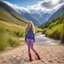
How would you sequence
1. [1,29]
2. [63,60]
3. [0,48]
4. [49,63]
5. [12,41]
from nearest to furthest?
[49,63], [63,60], [0,48], [1,29], [12,41]

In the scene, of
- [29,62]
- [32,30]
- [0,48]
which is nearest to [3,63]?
[29,62]

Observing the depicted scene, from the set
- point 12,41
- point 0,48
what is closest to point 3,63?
point 0,48

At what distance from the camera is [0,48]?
61.7 ft

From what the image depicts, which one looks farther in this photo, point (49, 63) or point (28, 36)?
point (28, 36)

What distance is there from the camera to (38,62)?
474 inches

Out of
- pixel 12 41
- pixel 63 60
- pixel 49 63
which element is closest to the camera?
pixel 49 63

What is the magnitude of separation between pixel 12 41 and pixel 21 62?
11.3 metres

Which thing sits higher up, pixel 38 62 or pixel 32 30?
pixel 32 30

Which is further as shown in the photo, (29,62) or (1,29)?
(1,29)

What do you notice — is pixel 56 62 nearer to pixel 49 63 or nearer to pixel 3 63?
pixel 49 63

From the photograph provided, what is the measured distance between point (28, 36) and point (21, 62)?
156 centimetres

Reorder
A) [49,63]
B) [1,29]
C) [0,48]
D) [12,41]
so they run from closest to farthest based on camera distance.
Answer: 1. [49,63]
2. [0,48]
3. [1,29]
4. [12,41]

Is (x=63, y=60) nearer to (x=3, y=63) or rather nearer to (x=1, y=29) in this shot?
(x=3, y=63)

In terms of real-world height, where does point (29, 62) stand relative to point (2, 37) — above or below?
below
